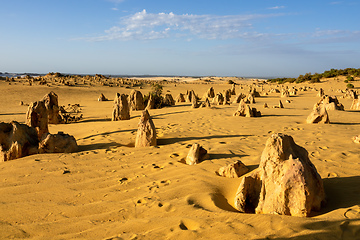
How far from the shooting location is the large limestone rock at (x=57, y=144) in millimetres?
6012

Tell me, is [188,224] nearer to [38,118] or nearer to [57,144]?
[57,144]

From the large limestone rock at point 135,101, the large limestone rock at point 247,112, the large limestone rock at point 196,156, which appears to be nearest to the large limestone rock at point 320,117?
the large limestone rock at point 247,112

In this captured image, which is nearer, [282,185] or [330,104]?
[282,185]

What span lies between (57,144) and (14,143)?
2.82 ft

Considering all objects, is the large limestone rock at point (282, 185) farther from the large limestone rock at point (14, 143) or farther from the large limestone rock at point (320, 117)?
the large limestone rock at point (320, 117)

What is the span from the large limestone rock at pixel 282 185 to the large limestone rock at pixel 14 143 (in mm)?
4883

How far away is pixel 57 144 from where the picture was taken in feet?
20.0

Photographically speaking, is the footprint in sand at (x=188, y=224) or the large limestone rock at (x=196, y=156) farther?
the large limestone rock at (x=196, y=156)

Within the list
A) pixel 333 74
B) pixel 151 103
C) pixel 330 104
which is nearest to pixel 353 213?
pixel 330 104

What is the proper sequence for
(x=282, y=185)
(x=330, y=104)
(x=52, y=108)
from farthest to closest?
(x=330, y=104) → (x=52, y=108) → (x=282, y=185)

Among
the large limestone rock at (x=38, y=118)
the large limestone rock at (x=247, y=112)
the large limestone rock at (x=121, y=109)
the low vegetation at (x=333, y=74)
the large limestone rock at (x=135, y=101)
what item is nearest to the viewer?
the large limestone rock at (x=38, y=118)

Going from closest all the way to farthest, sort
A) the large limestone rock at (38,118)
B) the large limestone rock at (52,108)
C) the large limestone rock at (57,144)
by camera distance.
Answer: the large limestone rock at (57,144), the large limestone rock at (38,118), the large limestone rock at (52,108)

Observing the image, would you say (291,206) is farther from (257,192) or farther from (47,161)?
(47,161)

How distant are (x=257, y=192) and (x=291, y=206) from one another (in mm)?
522
